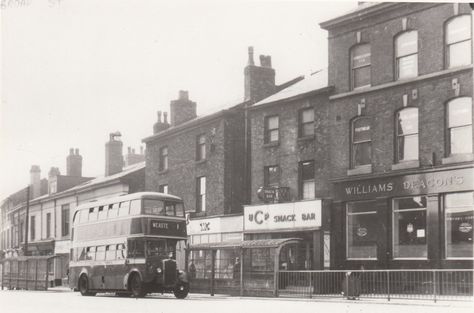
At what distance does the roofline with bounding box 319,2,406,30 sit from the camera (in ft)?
79.9

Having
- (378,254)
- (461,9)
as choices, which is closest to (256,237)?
(378,254)

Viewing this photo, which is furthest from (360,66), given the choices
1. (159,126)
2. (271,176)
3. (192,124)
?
(159,126)

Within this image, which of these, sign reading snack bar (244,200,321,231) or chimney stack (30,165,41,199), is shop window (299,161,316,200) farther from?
chimney stack (30,165,41,199)

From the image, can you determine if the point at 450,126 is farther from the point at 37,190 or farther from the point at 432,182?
the point at 37,190

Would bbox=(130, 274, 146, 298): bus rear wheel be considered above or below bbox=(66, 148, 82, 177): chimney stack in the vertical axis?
below

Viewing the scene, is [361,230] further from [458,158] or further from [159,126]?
[159,126]

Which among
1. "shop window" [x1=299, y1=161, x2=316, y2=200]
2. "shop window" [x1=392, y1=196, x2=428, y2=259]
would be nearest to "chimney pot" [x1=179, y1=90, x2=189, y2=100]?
"shop window" [x1=299, y1=161, x2=316, y2=200]

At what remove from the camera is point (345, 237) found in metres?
25.9

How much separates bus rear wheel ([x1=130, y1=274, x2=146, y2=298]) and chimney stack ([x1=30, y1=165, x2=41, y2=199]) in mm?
34178

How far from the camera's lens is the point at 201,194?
35062 millimetres

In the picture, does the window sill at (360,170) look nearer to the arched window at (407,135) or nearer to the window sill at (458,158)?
the arched window at (407,135)

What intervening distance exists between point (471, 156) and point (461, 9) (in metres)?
4.61

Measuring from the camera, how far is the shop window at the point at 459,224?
2175cm

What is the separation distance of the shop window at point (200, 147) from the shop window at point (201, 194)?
105 cm
